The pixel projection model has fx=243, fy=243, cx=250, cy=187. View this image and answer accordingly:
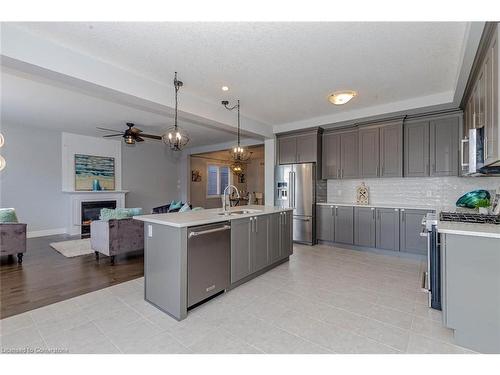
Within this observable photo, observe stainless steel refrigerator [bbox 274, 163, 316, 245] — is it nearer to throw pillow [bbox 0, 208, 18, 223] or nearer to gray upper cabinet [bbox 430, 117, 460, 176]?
gray upper cabinet [bbox 430, 117, 460, 176]

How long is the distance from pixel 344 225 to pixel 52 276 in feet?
16.2

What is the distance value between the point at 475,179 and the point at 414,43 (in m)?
2.90

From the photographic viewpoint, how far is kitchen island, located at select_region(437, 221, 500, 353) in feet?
5.87

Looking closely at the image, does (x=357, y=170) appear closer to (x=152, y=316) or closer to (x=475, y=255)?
(x=475, y=255)

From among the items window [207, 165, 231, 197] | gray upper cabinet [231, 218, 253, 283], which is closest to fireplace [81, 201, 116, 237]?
window [207, 165, 231, 197]

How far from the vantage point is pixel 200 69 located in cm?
299

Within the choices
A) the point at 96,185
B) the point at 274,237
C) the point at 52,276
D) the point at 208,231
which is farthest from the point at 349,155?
the point at 96,185

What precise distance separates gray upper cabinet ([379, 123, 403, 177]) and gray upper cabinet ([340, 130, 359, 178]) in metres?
0.48

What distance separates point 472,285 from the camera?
186cm

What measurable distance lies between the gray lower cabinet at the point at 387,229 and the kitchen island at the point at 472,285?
8.18 ft

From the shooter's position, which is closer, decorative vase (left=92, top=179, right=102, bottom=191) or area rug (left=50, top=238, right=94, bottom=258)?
area rug (left=50, top=238, right=94, bottom=258)

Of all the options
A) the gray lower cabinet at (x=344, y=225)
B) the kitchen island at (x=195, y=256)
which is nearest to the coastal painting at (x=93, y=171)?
the kitchen island at (x=195, y=256)

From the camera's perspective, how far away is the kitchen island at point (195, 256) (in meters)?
2.33

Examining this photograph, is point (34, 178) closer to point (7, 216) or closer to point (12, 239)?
point (7, 216)
